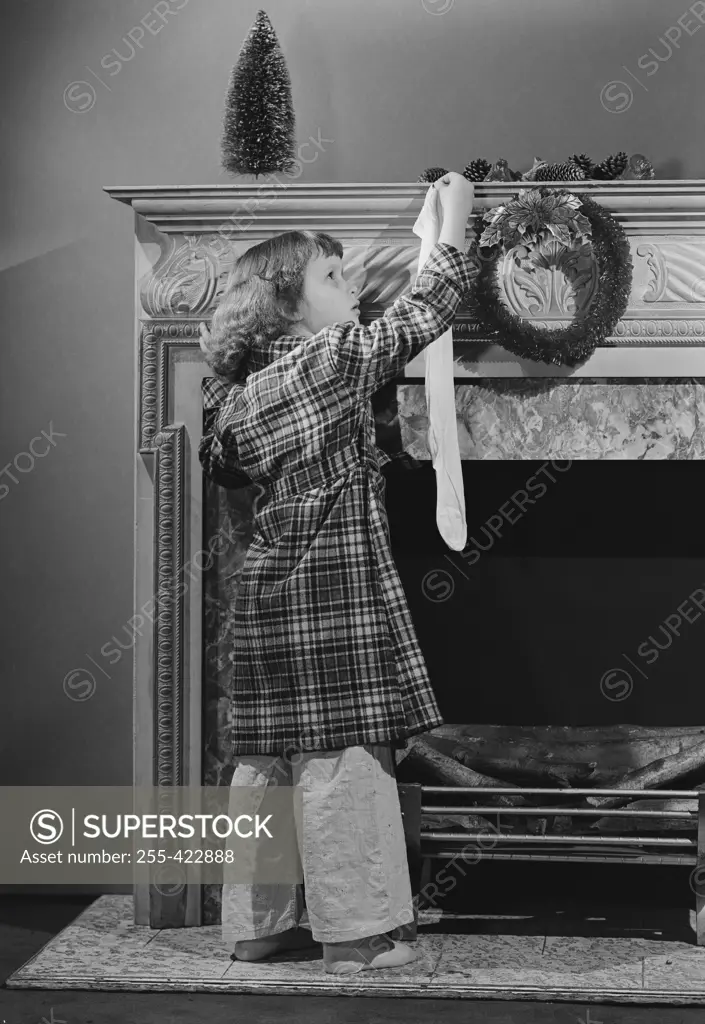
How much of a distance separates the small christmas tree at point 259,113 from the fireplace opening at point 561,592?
2.70 feet

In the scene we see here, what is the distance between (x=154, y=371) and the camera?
2748 mm

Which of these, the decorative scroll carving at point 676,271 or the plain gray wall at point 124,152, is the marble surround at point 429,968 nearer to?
the plain gray wall at point 124,152

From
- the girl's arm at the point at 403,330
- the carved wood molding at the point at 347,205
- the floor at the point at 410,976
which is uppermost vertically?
the carved wood molding at the point at 347,205

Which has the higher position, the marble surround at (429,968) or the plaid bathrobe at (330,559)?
the plaid bathrobe at (330,559)

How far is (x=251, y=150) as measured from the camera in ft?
9.13

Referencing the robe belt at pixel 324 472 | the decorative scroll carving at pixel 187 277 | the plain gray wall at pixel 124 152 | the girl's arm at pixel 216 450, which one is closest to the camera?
the robe belt at pixel 324 472

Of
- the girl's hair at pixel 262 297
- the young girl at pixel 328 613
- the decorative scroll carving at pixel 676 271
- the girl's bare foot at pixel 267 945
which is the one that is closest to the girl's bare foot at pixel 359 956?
the young girl at pixel 328 613

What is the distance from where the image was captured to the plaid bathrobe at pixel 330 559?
233cm

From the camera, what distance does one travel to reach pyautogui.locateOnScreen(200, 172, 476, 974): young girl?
2.31 metres

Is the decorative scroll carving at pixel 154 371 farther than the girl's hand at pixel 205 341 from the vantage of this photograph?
Yes

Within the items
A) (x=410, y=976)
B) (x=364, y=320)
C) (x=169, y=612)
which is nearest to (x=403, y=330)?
(x=364, y=320)

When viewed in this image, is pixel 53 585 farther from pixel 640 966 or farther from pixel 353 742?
pixel 640 966

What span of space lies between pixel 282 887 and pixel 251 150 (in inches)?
65.8

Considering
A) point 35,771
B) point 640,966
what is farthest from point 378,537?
point 35,771
